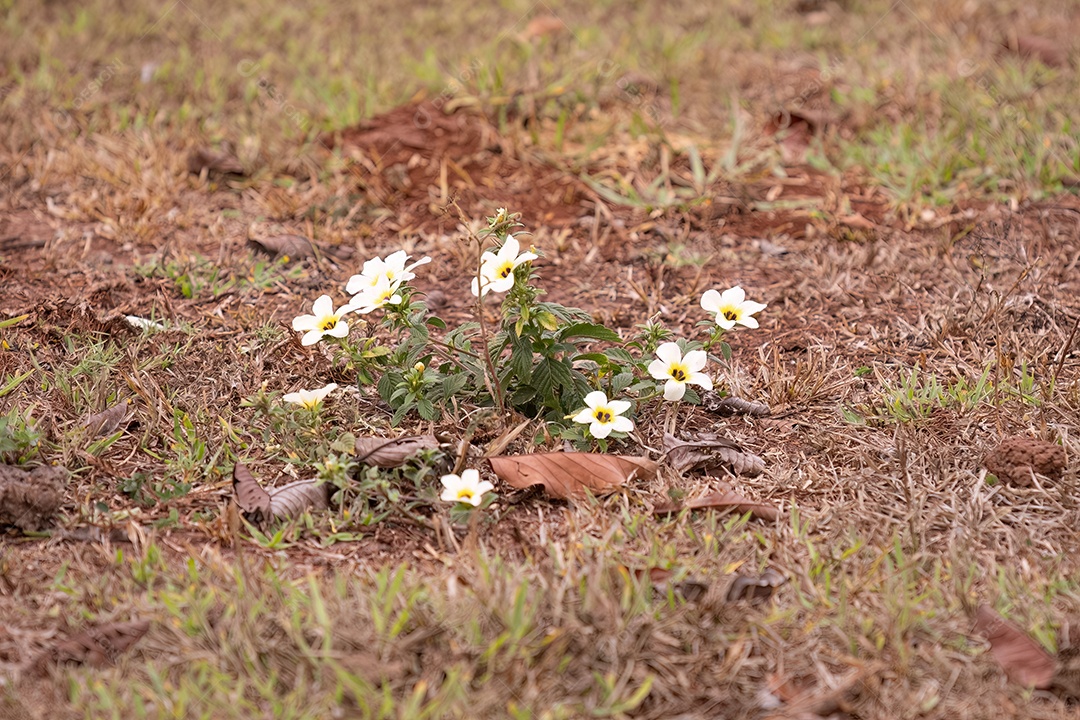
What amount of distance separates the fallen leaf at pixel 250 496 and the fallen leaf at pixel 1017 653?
55.5 inches

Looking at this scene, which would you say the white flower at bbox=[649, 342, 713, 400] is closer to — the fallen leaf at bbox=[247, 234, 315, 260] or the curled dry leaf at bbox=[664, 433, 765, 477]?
the curled dry leaf at bbox=[664, 433, 765, 477]

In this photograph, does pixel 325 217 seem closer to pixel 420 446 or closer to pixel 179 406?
pixel 179 406

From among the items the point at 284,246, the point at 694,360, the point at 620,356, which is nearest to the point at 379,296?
the point at 620,356

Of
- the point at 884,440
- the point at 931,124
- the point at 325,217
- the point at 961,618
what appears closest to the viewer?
the point at 961,618

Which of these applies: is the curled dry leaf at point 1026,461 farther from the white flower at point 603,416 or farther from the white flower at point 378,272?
the white flower at point 378,272

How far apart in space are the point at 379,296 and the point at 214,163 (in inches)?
71.0

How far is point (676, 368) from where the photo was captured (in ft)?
7.32

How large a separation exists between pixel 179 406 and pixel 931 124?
301cm

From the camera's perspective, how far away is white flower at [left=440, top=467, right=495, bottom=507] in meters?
2.03

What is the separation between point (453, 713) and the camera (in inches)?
62.9

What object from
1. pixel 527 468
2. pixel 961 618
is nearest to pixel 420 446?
pixel 527 468

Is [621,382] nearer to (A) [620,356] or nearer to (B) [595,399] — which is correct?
(A) [620,356]

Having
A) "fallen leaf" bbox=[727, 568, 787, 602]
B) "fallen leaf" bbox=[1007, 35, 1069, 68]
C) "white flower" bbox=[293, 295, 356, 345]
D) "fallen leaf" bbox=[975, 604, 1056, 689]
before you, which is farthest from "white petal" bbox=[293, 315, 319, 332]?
"fallen leaf" bbox=[1007, 35, 1069, 68]

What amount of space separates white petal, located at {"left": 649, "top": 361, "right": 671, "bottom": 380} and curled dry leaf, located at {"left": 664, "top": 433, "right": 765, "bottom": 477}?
0.17 m
